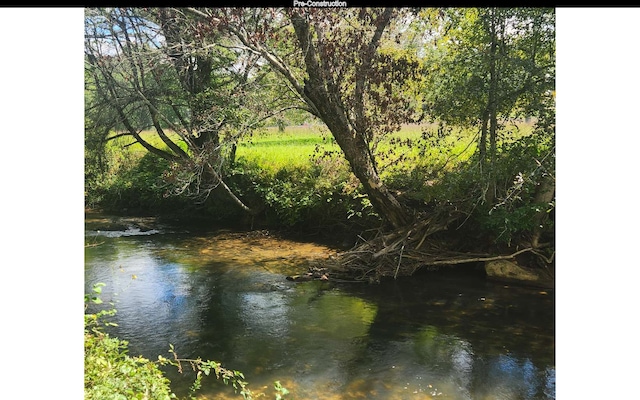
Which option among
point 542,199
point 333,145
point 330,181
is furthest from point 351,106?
point 542,199

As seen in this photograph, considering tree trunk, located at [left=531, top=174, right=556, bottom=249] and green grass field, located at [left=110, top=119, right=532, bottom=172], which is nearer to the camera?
tree trunk, located at [left=531, top=174, right=556, bottom=249]

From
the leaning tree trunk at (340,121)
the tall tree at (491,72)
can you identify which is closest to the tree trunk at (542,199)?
the tall tree at (491,72)

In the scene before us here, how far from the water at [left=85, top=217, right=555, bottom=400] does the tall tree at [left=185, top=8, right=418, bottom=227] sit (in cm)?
126

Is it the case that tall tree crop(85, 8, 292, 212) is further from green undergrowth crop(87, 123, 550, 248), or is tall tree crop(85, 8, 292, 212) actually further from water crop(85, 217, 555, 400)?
water crop(85, 217, 555, 400)

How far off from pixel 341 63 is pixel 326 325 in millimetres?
1983

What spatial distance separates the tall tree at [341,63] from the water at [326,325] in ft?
4.13

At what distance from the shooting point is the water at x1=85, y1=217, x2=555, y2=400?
9.34 ft

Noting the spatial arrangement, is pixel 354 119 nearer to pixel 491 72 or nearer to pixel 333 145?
pixel 333 145

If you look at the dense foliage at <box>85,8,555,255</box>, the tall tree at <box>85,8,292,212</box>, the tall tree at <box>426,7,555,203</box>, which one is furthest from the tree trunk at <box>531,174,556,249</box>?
the tall tree at <box>85,8,292,212</box>

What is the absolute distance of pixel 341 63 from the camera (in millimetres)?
4137

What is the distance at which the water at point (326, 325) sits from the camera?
2846mm

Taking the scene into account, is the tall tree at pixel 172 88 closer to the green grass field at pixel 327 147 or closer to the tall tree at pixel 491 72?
the green grass field at pixel 327 147
